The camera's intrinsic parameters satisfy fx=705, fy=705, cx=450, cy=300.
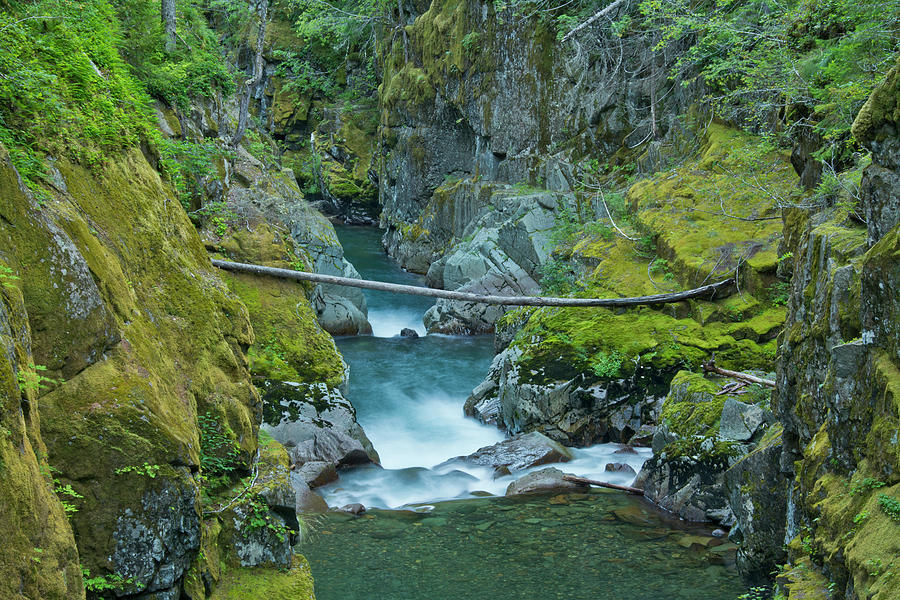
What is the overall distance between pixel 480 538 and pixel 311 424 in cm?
356

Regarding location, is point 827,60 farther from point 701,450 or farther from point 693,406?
point 701,450

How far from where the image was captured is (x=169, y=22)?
11148mm

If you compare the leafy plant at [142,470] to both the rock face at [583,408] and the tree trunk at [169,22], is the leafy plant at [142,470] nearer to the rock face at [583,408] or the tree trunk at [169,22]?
the rock face at [583,408]

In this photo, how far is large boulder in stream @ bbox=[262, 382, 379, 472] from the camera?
10.7 meters

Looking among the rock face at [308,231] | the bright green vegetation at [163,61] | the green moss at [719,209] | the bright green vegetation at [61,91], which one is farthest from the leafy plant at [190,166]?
the green moss at [719,209]

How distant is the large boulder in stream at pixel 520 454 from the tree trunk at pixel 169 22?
803 cm

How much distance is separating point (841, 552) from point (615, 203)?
500 inches

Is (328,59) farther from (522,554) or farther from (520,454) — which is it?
(522,554)

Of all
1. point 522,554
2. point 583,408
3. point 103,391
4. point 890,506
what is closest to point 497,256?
point 583,408

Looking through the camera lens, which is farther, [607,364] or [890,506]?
[607,364]

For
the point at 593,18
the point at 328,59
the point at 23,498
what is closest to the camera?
the point at 23,498

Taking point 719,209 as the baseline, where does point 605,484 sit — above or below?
below

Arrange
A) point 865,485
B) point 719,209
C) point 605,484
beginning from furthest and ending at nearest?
point 719,209 < point 605,484 < point 865,485

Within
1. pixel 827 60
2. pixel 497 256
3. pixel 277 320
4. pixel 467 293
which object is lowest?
pixel 497 256
